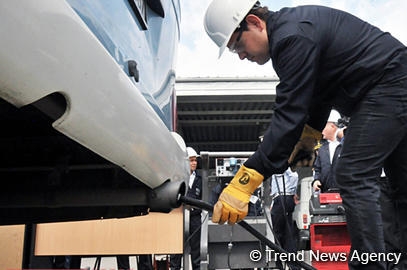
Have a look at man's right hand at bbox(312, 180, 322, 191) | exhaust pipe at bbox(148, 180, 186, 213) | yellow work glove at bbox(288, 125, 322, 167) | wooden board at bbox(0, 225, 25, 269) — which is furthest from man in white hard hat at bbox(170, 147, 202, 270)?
exhaust pipe at bbox(148, 180, 186, 213)

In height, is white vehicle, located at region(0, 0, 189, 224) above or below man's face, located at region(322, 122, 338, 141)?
below

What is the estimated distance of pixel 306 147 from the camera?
7.26 ft

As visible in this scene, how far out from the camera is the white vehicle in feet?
2.66

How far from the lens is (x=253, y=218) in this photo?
159 inches

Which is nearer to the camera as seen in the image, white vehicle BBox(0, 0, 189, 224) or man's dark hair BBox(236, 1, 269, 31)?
white vehicle BBox(0, 0, 189, 224)

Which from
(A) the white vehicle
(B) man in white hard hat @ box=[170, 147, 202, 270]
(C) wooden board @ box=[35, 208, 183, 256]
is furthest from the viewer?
(B) man in white hard hat @ box=[170, 147, 202, 270]

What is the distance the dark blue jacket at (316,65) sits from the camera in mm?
1668

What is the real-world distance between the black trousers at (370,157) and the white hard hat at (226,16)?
627 millimetres

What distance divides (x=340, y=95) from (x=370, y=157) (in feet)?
1.01

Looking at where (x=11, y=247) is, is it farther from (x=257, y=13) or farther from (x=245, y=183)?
(x=257, y=13)

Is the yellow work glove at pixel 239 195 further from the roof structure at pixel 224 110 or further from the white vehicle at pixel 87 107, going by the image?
the roof structure at pixel 224 110

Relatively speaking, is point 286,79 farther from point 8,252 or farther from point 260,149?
point 8,252

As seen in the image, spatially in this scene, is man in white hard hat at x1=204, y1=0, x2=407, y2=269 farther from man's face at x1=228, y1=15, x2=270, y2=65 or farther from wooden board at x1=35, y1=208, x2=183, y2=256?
wooden board at x1=35, y1=208, x2=183, y2=256

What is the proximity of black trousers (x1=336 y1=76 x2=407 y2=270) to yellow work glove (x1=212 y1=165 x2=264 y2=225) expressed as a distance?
Result: 35 centimetres
